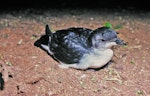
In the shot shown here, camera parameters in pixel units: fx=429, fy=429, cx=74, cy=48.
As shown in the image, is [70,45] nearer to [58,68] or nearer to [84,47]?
[84,47]

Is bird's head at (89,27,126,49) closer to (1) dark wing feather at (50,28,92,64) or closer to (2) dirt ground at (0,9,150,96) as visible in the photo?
(1) dark wing feather at (50,28,92,64)

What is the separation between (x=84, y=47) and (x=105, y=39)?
8.0 inches

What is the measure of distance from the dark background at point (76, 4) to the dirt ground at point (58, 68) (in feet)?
1.27

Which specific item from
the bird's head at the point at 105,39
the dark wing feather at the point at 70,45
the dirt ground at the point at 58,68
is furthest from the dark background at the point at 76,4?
the bird's head at the point at 105,39

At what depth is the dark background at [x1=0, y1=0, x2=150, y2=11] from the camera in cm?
520

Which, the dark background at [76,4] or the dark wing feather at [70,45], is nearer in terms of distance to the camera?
the dark wing feather at [70,45]

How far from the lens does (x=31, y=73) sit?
3.64 m

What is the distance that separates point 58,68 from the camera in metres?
3.74

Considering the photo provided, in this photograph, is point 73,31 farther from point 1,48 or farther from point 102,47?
point 1,48

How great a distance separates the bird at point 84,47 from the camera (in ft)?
11.8

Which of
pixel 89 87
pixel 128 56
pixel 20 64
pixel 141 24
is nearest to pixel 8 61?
pixel 20 64

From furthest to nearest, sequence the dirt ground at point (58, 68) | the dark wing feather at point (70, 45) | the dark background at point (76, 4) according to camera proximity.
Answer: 1. the dark background at point (76, 4)
2. the dark wing feather at point (70, 45)
3. the dirt ground at point (58, 68)

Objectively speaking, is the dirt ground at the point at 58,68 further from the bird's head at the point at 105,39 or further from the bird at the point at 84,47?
the bird's head at the point at 105,39

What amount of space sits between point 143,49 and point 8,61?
4.31 ft
